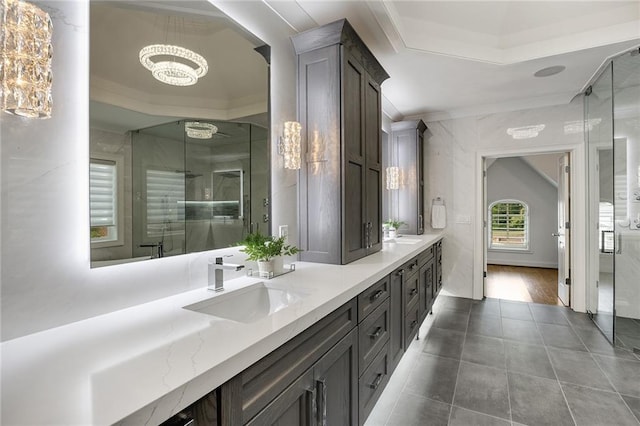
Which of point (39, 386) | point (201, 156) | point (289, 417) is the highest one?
point (201, 156)

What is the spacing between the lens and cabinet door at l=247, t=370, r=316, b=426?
0.90 m

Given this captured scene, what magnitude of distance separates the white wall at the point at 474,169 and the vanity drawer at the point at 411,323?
6.48ft

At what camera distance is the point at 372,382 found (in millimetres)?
1710

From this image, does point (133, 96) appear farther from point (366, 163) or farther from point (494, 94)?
point (494, 94)

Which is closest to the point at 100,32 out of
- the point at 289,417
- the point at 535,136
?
the point at 289,417

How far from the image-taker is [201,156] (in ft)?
4.97

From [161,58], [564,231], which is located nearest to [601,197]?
[564,231]

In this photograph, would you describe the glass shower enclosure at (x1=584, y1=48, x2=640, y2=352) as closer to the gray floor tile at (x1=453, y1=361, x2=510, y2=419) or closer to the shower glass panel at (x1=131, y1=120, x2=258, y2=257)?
the gray floor tile at (x1=453, y1=361, x2=510, y2=419)

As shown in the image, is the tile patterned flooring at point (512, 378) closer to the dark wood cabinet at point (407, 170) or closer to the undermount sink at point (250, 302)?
the undermount sink at point (250, 302)

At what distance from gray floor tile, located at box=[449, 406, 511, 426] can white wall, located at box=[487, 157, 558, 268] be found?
5.97m

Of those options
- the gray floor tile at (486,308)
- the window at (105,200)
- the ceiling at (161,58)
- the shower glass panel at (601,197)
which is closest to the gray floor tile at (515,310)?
the gray floor tile at (486,308)

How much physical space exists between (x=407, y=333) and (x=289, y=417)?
5.39 feet

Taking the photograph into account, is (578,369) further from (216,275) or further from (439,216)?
(216,275)

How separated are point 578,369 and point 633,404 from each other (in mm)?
438
